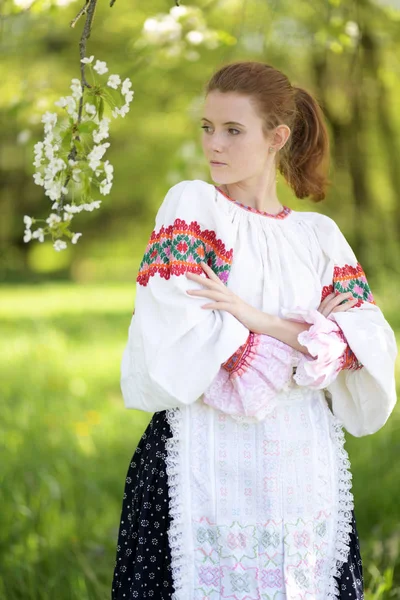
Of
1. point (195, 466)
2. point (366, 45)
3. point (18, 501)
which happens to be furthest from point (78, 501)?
point (366, 45)

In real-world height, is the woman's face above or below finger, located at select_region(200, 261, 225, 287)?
above

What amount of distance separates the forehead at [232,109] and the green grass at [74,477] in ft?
5.43

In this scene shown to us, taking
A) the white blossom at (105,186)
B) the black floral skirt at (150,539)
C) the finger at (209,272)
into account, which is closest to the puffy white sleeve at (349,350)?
the finger at (209,272)

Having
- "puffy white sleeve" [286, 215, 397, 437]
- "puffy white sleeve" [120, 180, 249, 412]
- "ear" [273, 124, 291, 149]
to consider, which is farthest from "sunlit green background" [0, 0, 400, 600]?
"puffy white sleeve" [120, 180, 249, 412]

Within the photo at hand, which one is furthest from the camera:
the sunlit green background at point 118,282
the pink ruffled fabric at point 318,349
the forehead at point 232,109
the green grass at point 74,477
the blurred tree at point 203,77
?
the blurred tree at point 203,77

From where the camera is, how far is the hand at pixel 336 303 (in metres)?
2.12

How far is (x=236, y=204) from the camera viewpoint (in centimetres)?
213

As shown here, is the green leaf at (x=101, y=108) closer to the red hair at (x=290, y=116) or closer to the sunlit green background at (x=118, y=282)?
the red hair at (x=290, y=116)

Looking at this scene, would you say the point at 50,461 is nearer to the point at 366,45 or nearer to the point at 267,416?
the point at 267,416

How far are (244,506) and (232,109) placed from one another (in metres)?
0.99

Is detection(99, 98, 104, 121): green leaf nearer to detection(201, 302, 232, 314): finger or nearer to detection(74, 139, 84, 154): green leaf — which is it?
detection(74, 139, 84, 154): green leaf

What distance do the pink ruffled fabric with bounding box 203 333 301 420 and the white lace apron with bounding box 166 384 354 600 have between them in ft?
0.19

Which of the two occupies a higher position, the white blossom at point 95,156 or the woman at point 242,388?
the white blossom at point 95,156

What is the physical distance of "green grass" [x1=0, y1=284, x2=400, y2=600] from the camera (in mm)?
3115
